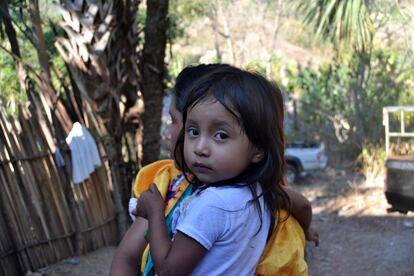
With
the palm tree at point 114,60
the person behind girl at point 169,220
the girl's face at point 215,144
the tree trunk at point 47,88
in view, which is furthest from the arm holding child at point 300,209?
the palm tree at point 114,60

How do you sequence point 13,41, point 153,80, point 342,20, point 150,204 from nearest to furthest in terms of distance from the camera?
1. point 150,204
2. point 13,41
3. point 153,80
4. point 342,20

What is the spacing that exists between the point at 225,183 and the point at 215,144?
0.11 meters

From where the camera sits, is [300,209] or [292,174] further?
[292,174]

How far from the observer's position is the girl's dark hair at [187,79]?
1583 mm

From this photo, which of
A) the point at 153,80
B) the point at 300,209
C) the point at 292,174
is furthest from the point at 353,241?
the point at 300,209

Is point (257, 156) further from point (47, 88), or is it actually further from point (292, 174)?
point (292, 174)

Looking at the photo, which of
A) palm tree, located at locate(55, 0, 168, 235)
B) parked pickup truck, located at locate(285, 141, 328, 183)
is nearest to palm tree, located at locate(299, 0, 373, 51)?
parked pickup truck, located at locate(285, 141, 328, 183)

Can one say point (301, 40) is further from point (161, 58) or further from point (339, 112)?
point (161, 58)

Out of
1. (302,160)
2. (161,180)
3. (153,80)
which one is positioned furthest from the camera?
(302,160)

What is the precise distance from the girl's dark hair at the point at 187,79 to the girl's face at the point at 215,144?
0.16 metres

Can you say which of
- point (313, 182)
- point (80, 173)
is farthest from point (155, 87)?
point (313, 182)

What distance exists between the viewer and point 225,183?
1428 millimetres

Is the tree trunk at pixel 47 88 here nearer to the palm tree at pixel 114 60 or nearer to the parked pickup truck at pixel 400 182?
the palm tree at pixel 114 60

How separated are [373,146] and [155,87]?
7753mm
